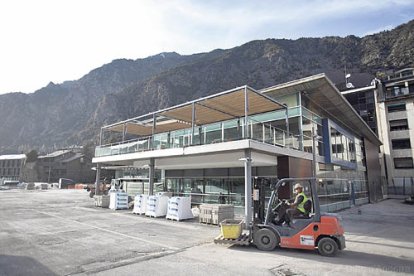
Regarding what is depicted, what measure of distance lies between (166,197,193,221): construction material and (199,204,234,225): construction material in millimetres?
1525

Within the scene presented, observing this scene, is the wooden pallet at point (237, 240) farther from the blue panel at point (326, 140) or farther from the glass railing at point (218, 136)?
the blue panel at point (326, 140)

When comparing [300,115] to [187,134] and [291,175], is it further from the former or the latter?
[187,134]

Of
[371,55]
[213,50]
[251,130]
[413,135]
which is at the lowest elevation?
[251,130]

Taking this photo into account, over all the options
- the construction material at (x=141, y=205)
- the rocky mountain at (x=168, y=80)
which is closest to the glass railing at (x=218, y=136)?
the construction material at (x=141, y=205)

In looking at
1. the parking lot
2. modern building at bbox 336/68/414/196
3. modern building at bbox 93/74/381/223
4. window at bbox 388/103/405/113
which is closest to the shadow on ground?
the parking lot

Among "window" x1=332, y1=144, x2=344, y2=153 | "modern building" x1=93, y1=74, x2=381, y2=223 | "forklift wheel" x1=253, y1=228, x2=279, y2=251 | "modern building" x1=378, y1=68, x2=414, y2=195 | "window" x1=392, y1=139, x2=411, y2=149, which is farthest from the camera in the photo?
"window" x1=392, y1=139, x2=411, y2=149

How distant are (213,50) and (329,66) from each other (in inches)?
3296

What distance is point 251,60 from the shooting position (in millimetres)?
127438

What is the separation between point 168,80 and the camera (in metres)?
133

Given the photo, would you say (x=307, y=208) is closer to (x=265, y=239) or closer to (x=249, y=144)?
(x=265, y=239)

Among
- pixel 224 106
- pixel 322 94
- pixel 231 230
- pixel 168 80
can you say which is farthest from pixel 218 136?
pixel 168 80

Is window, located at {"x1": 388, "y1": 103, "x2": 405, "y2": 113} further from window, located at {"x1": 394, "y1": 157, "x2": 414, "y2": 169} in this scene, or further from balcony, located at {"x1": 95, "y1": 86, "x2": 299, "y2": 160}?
balcony, located at {"x1": 95, "y1": 86, "x2": 299, "y2": 160}

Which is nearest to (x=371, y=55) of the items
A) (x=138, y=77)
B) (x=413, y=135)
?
(x=413, y=135)

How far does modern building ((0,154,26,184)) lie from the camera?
100438mm
